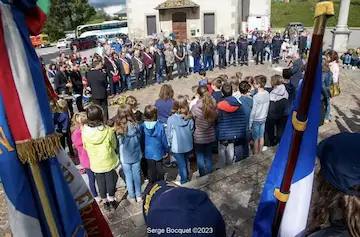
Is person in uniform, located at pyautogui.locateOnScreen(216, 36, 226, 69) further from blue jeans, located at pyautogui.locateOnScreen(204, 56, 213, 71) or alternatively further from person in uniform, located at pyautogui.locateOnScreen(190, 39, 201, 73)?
person in uniform, located at pyautogui.locateOnScreen(190, 39, 201, 73)

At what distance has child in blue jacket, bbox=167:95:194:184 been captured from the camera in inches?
197

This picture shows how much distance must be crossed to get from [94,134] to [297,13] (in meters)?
46.1

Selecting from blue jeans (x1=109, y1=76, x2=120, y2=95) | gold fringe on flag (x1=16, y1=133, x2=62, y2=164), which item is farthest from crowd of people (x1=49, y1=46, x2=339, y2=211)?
blue jeans (x1=109, y1=76, x2=120, y2=95)

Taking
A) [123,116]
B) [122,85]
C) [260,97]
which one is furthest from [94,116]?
[122,85]

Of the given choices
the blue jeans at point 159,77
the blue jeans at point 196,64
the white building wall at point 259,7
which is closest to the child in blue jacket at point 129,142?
the blue jeans at point 159,77

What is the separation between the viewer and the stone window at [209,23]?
27672mm

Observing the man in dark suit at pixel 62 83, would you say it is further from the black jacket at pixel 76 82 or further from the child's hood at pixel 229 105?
the child's hood at pixel 229 105

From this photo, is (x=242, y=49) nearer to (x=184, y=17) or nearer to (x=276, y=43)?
(x=276, y=43)

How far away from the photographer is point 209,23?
2789cm

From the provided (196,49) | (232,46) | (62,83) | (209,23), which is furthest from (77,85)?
(209,23)

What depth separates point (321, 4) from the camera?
69.6 inches

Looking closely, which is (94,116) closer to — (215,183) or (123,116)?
(123,116)

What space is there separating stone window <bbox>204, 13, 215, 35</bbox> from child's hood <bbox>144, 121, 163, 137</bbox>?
24472 mm

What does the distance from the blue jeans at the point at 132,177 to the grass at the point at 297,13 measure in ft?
135
